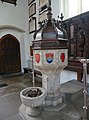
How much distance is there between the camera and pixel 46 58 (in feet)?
5.89

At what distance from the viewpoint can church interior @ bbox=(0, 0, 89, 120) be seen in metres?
1.70

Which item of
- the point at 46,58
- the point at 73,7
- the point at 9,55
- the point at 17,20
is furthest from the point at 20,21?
the point at 46,58

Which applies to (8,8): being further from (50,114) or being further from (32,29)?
(50,114)

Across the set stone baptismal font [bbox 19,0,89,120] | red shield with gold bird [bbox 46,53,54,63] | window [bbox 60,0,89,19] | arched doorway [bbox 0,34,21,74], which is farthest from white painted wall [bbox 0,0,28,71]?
red shield with gold bird [bbox 46,53,54,63]

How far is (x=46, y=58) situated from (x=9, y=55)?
4.37 meters

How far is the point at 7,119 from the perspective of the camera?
5.41ft

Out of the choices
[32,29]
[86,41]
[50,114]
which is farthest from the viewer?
[32,29]

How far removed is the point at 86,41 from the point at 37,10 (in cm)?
324

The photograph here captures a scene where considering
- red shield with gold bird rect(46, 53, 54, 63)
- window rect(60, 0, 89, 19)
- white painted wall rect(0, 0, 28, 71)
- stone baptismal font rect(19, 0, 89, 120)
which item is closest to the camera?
stone baptismal font rect(19, 0, 89, 120)

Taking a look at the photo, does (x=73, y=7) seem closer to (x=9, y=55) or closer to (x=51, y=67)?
(x=51, y=67)

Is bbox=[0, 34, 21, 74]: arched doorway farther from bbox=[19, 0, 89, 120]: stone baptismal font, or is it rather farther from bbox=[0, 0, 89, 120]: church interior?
bbox=[19, 0, 89, 120]: stone baptismal font

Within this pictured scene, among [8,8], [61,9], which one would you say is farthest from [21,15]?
[61,9]

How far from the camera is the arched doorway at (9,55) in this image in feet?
18.4

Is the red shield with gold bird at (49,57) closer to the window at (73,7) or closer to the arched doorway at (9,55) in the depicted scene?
the window at (73,7)
